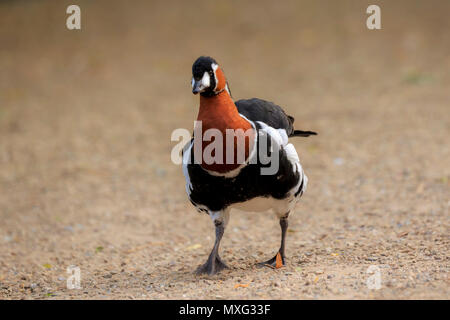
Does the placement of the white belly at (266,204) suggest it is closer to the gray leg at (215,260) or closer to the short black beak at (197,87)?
the gray leg at (215,260)

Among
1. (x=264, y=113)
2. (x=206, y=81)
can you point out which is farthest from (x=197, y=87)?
(x=264, y=113)

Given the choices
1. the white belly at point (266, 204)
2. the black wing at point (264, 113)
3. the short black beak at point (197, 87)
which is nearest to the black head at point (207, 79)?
the short black beak at point (197, 87)

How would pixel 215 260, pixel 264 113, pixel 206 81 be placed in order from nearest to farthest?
1. pixel 206 81
2. pixel 264 113
3. pixel 215 260

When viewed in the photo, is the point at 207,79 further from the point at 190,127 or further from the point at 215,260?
the point at 190,127

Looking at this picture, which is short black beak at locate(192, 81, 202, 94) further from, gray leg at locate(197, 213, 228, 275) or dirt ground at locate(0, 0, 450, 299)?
dirt ground at locate(0, 0, 450, 299)

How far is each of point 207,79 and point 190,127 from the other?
6386 mm

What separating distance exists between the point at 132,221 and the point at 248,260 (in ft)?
7.12

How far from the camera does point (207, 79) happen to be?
4102mm

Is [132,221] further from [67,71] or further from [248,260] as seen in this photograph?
[67,71]

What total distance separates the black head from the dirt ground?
146 centimetres

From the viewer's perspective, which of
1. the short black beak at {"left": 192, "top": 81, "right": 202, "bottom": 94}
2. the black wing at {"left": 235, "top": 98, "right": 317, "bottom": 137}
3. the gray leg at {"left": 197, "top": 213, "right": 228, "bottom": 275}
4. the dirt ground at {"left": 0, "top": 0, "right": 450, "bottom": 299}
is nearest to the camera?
the short black beak at {"left": 192, "top": 81, "right": 202, "bottom": 94}

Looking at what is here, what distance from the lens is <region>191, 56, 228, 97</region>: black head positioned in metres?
4.10

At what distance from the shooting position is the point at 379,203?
6.68 metres

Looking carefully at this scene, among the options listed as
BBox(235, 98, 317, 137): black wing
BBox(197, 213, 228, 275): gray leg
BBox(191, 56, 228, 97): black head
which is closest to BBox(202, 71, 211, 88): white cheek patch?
BBox(191, 56, 228, 97): black head
